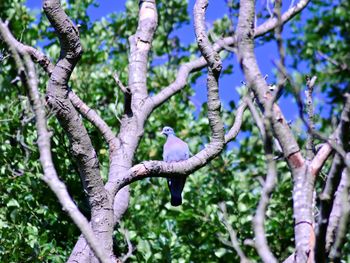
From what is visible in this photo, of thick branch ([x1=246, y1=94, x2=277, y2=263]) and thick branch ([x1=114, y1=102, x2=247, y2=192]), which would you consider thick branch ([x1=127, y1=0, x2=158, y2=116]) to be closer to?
thick branch ([x1=114, y1=102, x2=247, y2=192])

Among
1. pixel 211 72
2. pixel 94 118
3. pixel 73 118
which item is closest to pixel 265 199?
pixel 73 118

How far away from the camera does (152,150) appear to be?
24.1 ft

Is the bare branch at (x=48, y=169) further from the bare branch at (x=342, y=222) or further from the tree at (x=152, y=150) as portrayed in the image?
the bare branch at (x=342, y=222)

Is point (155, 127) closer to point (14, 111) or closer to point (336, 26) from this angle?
point (14, 111)

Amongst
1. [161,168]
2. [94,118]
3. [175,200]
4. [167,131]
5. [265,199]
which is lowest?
[265,199]

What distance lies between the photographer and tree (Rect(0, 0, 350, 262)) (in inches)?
108

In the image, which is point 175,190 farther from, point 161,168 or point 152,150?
point 152,150

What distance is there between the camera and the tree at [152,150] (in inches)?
108

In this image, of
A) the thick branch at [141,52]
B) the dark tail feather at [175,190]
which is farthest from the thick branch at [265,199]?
the dark tail feather at [175,190]

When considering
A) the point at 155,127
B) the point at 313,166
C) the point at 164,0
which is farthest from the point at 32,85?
the point at 164,0

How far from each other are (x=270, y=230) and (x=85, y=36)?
2.97 metres

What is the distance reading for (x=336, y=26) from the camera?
35.4 ft

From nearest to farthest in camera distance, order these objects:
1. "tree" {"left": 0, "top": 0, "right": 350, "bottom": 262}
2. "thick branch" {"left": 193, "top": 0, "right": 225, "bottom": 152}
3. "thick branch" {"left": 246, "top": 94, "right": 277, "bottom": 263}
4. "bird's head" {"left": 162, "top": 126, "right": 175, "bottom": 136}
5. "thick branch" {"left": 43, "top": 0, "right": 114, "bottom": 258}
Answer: "thick branch" {"left": 246, "top": 94, "right": 277, "bottom": 263}
"tree" {"left": 0, "top": 0, "right": 350, "bottom": 262}
"thick branch" {"left": 43, "top": 0, "right": 114, "bottom": 258}
"thick branch" {"left": 193, "top": 0, "right": 225, "bottom": 152}
"bird's head" {"left": 162, "top": 126, "right": 175, "bottom": 136}

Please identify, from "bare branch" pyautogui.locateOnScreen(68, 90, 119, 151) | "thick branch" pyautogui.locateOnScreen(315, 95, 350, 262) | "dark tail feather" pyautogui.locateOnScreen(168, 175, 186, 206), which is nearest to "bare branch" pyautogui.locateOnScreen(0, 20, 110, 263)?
"thick branch" pyautogui.locateOnScreen(315, 95, 350, 262)
